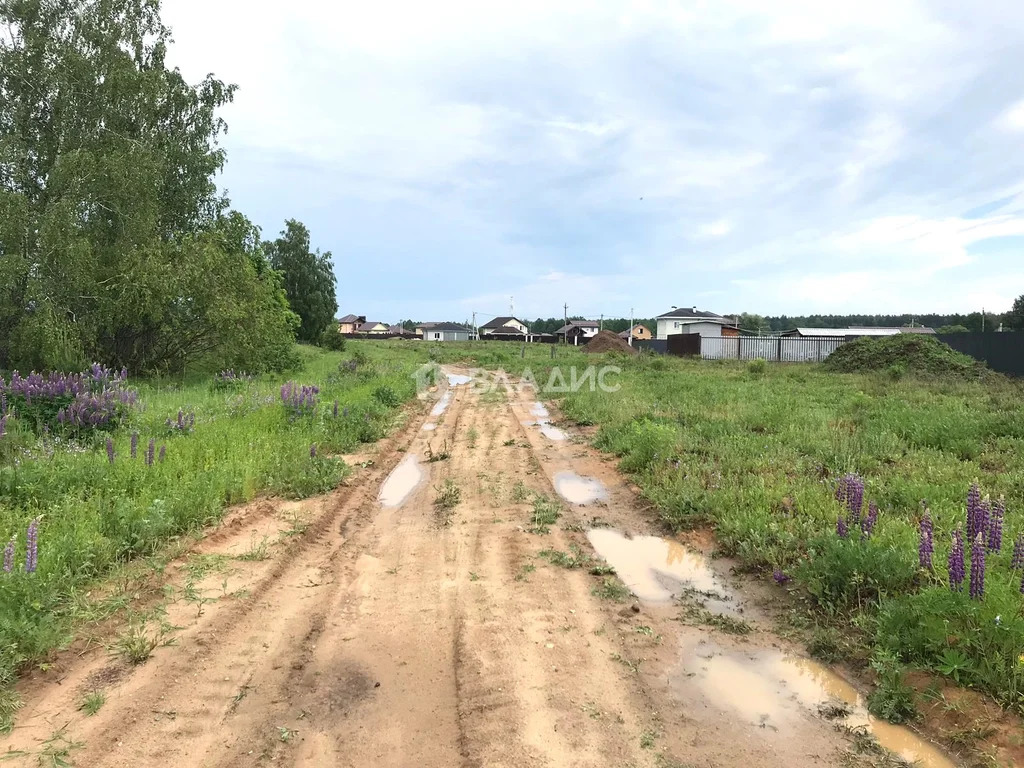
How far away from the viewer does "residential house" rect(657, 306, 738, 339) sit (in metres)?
54.4

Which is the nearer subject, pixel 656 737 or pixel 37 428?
pixel 656 737

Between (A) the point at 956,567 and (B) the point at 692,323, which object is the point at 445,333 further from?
(A) the point at 956,567

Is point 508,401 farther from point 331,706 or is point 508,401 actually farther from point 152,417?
point 331,706

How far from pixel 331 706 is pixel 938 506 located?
5212 millimetres

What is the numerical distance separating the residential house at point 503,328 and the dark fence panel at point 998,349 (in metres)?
78.5

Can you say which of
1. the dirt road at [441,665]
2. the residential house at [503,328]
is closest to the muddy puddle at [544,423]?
the dirt road at [441,665]

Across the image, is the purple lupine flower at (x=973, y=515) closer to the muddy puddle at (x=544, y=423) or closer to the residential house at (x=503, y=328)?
the muddy puddle at (x=544, y=423)

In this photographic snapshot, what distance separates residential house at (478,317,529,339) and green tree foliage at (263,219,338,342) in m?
52.9

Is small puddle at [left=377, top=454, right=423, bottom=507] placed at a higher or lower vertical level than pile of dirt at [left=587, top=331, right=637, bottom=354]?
lower

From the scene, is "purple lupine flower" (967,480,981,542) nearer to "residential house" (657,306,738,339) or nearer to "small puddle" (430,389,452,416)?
"small puddle" (430,389,452,416)

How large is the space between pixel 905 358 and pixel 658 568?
21.8 m

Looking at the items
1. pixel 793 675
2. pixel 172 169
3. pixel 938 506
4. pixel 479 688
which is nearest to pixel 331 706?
pixel 479 688

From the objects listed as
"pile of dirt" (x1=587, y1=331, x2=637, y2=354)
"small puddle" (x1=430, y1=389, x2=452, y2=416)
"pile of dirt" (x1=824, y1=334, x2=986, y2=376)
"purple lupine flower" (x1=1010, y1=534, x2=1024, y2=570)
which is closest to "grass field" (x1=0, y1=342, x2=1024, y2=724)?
"purple lupine flower" (x1=1010, y1=534, x2=1024, y2=570)

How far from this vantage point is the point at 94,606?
3.40 metres
